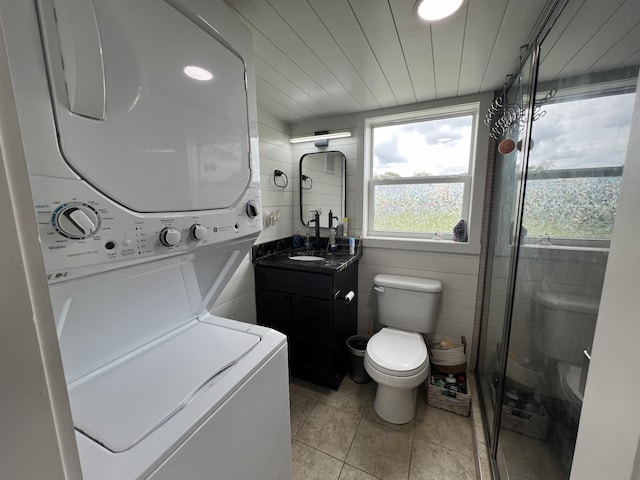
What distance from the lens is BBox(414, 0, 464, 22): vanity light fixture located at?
97 centimetres

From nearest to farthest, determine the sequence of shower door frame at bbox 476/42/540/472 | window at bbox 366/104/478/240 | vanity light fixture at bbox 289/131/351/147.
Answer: shower door frame at bbox 476/42/540/472 < window at bbox 366/104/478/240 < vanity light fixture at bbox 289/131/351/147

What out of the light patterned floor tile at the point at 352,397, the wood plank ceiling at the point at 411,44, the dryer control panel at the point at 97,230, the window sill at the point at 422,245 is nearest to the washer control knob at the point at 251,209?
the dryer control panel at the point at 97,230

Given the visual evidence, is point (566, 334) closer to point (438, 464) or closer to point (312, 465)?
point (438, 464)

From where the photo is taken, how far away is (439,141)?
207cm

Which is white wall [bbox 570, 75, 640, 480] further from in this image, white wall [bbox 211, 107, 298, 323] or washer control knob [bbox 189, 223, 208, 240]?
white wall [bbox 211, 107, 298, 323]

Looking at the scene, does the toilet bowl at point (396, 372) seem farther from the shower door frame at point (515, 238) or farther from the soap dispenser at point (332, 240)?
the soap dispenser at point (332, 240)

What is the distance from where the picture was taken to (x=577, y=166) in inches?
34.6

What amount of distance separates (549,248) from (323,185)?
1680mm

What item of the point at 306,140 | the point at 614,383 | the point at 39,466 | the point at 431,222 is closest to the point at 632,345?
the point at 614,383

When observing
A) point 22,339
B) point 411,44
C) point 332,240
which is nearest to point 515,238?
point 411,44

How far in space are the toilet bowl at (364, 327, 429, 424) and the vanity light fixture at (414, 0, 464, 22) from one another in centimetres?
172

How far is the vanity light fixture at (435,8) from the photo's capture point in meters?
0.97

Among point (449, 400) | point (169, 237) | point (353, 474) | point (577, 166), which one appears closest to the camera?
point (169, 237)

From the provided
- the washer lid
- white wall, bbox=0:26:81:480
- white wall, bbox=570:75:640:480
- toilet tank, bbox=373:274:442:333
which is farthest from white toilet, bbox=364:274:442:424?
white wall, bbox=0:26:81:480
